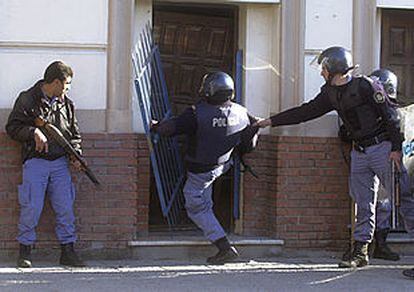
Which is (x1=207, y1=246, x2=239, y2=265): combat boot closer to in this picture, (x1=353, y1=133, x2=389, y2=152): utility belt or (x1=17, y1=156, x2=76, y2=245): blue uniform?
(x1=17, y1=156, x2=76, y2=245): blue uniform

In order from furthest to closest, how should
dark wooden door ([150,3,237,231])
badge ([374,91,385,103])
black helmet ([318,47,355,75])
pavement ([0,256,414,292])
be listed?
1. dark wooden door ([150,3,237,231])
2. black helmet ([318,47,355,75])
3. badge ([374,91,385,103])
4. pavement ([0,256,414,292])

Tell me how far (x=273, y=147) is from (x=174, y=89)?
51.4 inches

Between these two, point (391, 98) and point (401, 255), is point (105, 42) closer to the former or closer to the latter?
point (391, 98)

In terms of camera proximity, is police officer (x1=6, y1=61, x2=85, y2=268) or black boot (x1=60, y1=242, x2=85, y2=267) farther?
black boot (x1=60, y1=242, x2=85, y2=267)

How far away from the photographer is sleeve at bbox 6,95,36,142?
8.42m

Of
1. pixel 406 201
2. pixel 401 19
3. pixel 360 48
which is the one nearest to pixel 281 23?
pixel 360 48

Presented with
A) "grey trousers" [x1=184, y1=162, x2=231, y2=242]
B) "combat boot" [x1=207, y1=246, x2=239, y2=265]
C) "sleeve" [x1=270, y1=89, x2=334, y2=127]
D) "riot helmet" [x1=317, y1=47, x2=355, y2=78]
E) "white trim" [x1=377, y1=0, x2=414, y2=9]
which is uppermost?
"white trim" [x1=377, y1=0, x2=414, y2=9]

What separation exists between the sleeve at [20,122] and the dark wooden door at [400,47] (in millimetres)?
3827

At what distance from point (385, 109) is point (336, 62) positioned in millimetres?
594

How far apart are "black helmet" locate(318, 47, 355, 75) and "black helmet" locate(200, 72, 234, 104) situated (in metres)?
0.90

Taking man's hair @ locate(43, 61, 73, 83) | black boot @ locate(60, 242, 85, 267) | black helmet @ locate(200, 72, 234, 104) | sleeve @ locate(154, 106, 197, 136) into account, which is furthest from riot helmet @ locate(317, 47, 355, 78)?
black boot @ locate(60, 242, 85, 267)

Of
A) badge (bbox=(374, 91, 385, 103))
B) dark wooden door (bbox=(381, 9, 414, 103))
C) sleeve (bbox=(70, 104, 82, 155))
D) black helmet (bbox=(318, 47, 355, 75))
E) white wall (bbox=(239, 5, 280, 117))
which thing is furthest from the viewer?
dark wooden door (bbox=(381, 9, 414, 103))

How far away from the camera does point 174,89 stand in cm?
1006

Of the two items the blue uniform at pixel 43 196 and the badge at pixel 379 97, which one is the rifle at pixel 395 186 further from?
the blue uniform at pixel 43 196
